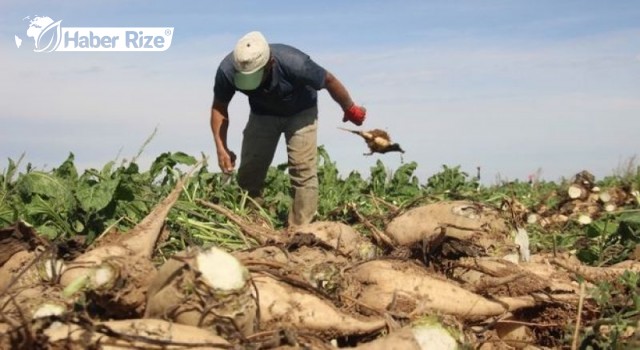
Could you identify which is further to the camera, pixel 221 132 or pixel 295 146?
pixel 295 146

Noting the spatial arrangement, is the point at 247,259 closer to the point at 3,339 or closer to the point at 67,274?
the point at 67,274

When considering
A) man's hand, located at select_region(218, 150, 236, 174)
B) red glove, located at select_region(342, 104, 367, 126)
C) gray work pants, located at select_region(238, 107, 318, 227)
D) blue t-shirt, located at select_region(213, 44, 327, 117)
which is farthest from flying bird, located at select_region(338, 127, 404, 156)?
man's hand, located at select_region(218, 150, 236, 174)

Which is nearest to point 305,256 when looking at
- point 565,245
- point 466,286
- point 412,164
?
point 466,286

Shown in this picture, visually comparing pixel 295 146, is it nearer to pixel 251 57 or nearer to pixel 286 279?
pixel 251 57

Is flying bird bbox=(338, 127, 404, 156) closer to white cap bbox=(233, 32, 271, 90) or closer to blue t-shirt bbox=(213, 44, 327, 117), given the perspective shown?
blue t-shirt bbox=(213, 44, 327, 117)

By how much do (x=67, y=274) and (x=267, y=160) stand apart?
189 inches

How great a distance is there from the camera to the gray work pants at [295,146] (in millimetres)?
8194

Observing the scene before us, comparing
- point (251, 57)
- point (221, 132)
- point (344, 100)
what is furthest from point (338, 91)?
point (221, 132)

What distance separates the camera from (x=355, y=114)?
8.32m

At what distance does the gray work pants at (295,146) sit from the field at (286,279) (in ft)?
5.29

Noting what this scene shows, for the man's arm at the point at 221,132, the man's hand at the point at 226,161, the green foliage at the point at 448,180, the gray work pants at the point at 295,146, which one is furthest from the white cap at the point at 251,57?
the green foliage at the point at 448,180

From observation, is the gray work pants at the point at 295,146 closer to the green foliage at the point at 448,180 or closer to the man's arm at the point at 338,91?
the man's arm at the point at 338,91

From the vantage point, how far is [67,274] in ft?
12.6

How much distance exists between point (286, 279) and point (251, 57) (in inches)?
159
